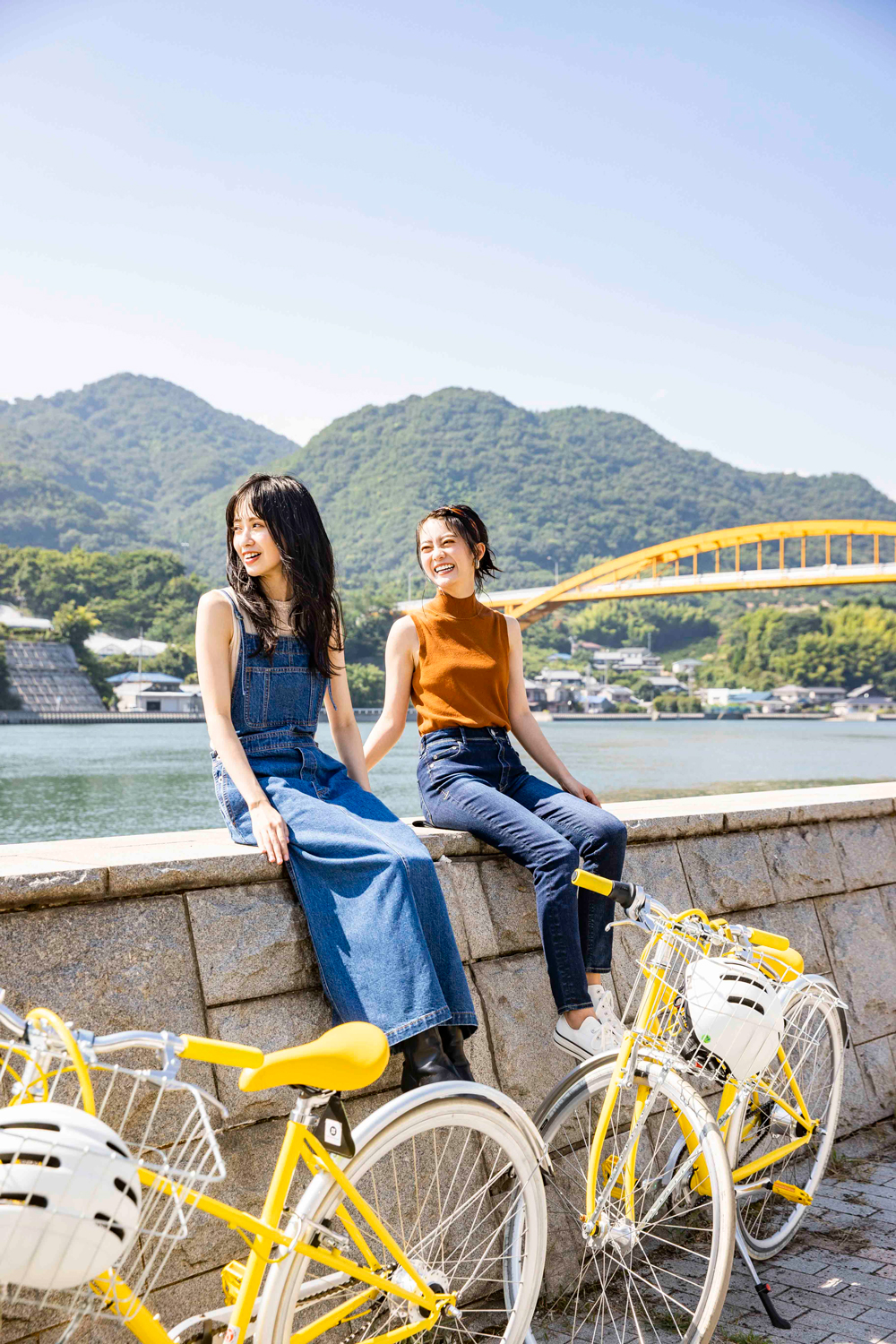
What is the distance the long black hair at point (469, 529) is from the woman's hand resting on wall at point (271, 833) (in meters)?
0.98

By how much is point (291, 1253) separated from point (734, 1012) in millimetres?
933

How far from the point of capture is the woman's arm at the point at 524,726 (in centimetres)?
291

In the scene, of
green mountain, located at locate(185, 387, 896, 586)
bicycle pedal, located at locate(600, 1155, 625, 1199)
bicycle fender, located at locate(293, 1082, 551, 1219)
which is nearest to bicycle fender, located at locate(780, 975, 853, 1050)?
bicycle pedal, located at locate(600, 1155, 625, 1199)

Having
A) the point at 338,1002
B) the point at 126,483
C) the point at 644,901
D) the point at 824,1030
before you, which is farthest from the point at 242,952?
the point at 126,483

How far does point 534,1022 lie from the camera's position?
2.52m

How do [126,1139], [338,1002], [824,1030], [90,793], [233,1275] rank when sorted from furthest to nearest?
[90,793], [824,1030], [338,1002], [126,1139], [233,1275]

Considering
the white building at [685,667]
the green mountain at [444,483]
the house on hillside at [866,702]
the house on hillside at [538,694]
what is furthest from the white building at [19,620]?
the house on hillside at [866,702]

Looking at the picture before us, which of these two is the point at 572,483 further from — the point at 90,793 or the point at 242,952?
the point at 242,952

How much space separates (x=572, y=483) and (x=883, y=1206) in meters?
94.3

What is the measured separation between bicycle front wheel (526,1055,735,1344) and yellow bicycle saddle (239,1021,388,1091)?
2.16 feet

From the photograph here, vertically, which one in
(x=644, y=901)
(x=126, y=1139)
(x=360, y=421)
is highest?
(x=360, y=421)

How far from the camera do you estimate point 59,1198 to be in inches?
47.5

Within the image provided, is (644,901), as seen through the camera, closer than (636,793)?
Yes

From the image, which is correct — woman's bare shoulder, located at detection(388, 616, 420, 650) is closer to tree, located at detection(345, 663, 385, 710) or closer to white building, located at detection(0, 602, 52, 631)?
tree, located at detection(345, 663, 385, 710)
